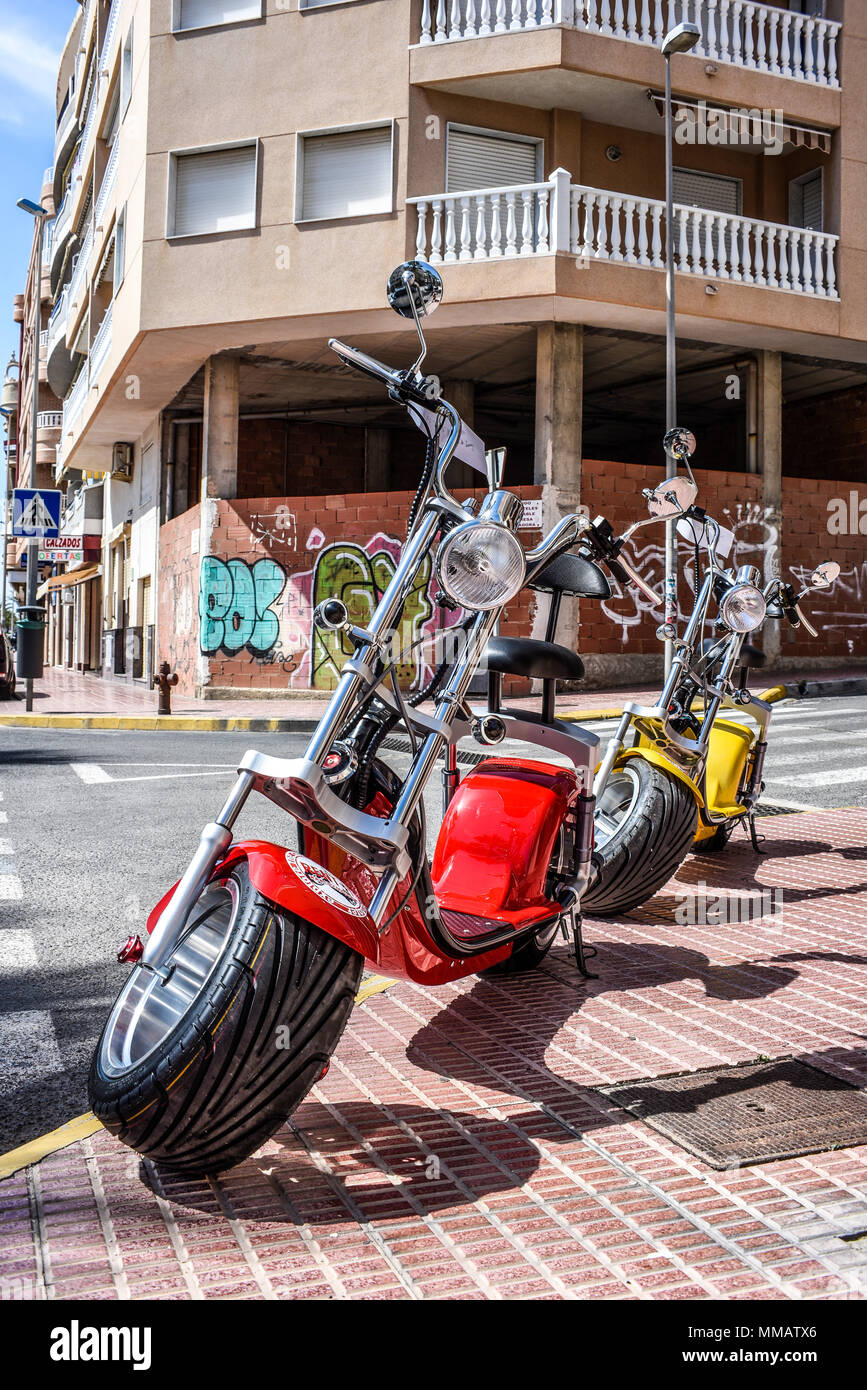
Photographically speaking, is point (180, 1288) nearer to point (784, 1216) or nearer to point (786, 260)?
point (784, 1216)

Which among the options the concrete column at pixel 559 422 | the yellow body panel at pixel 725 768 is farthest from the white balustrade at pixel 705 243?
the yellow body panel at pixel 725 768

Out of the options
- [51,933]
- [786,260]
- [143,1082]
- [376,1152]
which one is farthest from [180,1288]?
[786,260]

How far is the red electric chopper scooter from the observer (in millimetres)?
2283

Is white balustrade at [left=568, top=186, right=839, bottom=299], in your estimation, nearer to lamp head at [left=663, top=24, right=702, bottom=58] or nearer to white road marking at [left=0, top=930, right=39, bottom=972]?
lamp head at [left=663, top=24, right=702, bottom=58]

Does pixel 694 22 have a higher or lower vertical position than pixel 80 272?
higher

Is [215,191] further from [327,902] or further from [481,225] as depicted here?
[327,902]

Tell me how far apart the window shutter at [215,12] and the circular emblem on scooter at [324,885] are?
18.7 meters

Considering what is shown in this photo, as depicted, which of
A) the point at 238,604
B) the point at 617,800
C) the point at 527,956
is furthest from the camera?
the point at 238,604

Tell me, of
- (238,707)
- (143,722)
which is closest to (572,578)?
(143,722)

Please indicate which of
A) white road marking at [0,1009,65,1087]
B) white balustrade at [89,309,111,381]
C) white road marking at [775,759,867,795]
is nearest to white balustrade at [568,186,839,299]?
white balustrade at [89,309,111,381]

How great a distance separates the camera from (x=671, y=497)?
4500 millimetres

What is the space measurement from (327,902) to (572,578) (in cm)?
179

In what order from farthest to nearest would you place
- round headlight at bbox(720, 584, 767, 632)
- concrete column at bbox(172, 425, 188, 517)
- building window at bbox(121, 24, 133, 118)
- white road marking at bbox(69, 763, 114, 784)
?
concrete column at bbox(172, 425, 188, 517)
building window at bbox(121, 24, 133, 118)
white road marking at bbox(69, 763, 114, 784)
round headlight at bbox(720, 584, 767, 632)

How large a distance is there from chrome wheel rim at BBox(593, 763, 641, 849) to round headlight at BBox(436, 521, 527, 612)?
207 centimetres
